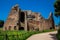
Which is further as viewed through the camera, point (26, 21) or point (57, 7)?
point (26, 21)

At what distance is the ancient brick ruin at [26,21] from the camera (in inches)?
2259

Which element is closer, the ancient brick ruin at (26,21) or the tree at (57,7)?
the tree at (57,7)

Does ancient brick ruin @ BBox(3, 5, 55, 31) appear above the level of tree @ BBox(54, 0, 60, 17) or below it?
below

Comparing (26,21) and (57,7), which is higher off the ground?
(57,7)

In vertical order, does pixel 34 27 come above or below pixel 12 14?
below

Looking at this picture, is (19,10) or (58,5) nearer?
(58,5)

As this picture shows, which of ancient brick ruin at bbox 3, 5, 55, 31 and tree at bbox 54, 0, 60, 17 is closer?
tree at bbox 54, 0, 60, 17

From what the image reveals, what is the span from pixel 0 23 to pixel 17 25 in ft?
129

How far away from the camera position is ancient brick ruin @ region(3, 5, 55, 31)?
57375 millimetres

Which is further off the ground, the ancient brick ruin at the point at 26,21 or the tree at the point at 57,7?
the tree at the point at 57,7

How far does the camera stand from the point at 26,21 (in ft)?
190

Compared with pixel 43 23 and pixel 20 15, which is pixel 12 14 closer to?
pixel 20 15

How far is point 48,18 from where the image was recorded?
58156mm

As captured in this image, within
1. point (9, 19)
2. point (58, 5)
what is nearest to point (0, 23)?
point (9, 19)
